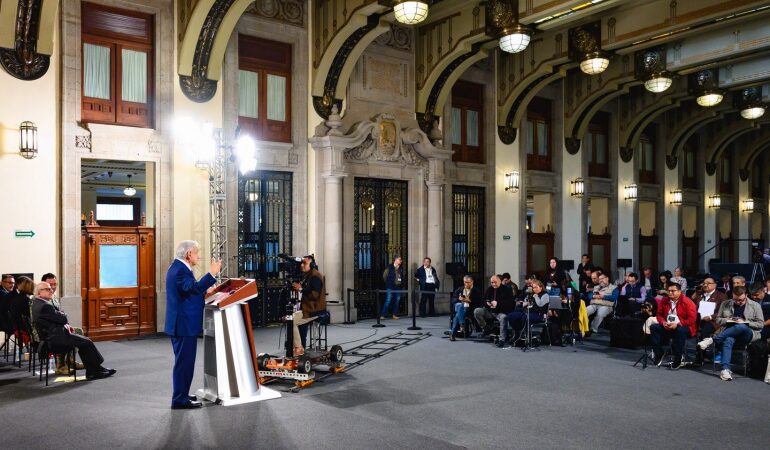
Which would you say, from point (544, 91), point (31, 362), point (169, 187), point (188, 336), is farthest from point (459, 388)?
point (544, 91)

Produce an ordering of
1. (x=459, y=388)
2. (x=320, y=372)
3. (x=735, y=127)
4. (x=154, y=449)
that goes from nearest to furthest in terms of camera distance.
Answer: (x=154, y=449) → (x=459, y=388) → (x=320, y=372) → (x=735, y=127)

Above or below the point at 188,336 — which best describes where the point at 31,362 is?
below

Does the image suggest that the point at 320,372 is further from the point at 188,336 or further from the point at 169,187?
the point at 169,187

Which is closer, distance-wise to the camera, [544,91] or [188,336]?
[188,336]

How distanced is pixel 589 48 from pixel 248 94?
7.39 meters

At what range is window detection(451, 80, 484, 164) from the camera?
1616 centimetres

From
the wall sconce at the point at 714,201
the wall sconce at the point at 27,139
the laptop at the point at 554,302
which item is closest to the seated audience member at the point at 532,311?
the laptop at the point at 554,302

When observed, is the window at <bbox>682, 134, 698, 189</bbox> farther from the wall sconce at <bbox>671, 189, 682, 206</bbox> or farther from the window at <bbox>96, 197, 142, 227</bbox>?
the window at <bbox>96, 197, 142, 227</bbox>

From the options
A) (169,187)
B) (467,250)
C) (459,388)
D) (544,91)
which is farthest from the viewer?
(544,91)

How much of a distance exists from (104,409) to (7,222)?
16.8 ft

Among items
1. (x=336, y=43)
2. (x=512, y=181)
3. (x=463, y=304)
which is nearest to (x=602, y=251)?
(x=512, y=181)

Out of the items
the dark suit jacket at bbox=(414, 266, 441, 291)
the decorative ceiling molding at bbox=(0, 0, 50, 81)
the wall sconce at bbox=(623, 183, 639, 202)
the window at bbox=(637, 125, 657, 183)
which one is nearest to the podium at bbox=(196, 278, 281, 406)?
the decorative ceiling molding at bbox=(0, 0, 50, 81)

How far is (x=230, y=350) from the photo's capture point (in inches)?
266

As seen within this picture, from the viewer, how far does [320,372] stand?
8.26 m
